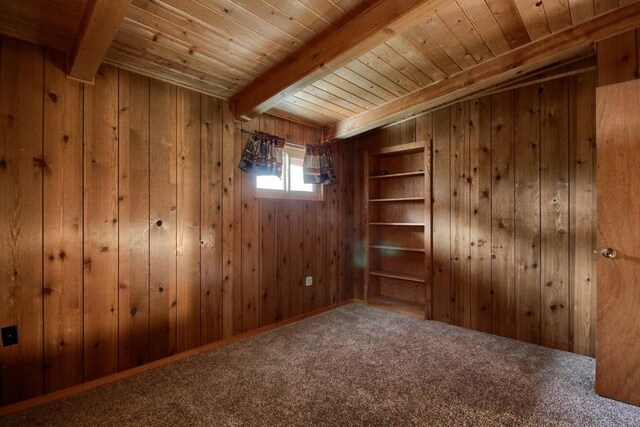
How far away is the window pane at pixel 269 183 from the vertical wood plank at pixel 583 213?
8.83ft

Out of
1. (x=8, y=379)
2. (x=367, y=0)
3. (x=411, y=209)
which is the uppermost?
(x=367, y=0)

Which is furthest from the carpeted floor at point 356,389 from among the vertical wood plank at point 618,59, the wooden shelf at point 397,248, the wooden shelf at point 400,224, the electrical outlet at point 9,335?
the vertical wood plank at point 618,59

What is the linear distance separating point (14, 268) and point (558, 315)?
4051 mm

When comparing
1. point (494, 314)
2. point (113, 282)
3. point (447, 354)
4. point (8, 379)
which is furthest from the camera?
point (494, 314)

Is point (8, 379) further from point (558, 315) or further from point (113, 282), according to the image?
point (558, 315)

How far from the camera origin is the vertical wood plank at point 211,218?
2723 millimetres

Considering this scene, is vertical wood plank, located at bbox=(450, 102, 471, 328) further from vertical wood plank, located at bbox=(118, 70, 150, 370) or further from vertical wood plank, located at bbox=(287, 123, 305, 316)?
vertical wood plank, located at bbox=(118, 70, 150, 370)

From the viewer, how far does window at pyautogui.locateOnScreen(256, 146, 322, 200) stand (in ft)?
10.7

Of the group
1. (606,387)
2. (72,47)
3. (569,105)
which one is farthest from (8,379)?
(569,105)

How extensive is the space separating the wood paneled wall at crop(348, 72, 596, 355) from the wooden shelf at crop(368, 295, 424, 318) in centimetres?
22

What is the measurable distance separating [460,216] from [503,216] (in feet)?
1.32

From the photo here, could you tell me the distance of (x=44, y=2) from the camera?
1.60 meters

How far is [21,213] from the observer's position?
1.90m

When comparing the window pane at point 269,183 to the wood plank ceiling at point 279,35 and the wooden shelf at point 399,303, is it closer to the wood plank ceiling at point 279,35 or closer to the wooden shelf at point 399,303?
the wood plank ceiling at point 279,35
